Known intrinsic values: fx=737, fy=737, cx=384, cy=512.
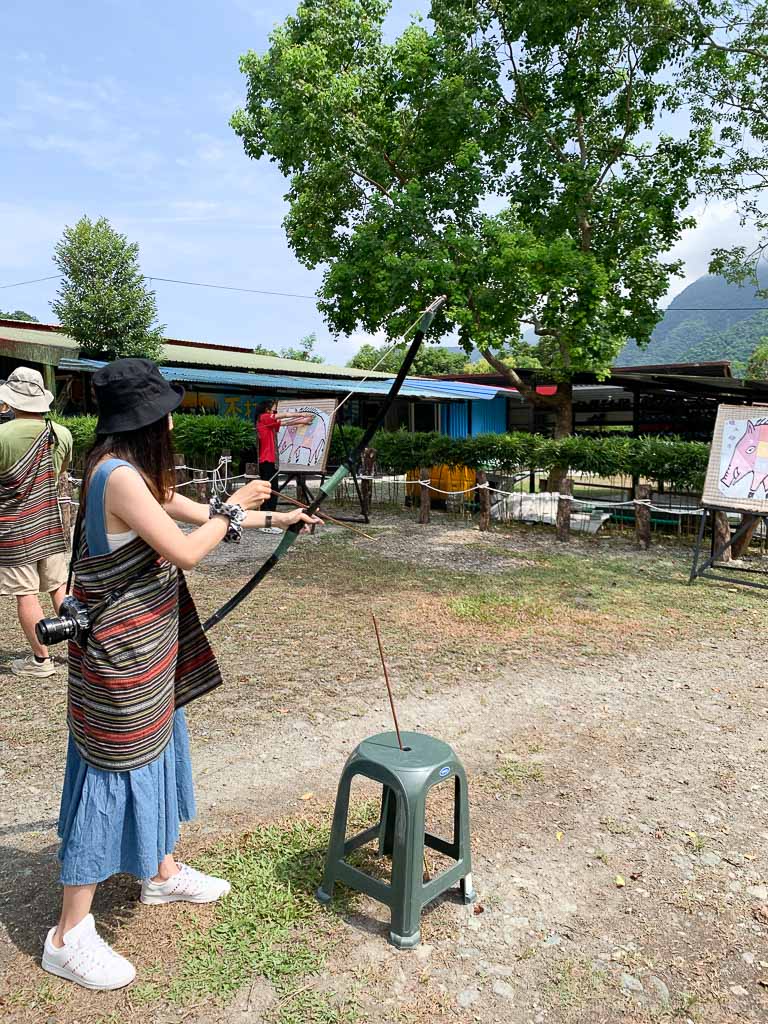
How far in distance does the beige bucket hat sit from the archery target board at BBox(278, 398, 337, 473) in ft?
22.8

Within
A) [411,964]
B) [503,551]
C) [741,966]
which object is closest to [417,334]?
[411,964]

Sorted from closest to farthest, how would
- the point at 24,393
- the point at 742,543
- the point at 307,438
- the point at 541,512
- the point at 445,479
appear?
1. the point at 24,393
2. the point at 742,543
3. the point at 541,512
4. the point at 307,438
5. the point at 445,479

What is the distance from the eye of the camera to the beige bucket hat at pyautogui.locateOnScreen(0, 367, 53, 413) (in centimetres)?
486

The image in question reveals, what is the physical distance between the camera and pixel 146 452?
237cm

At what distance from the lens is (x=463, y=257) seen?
34.7 feet

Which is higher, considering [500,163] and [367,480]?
[500,163]

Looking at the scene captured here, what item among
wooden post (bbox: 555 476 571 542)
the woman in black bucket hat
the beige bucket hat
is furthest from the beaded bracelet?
wooden post (bbox: 555 476 571 542)

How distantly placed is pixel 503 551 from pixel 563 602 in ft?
9.25

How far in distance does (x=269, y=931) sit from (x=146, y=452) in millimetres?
1809

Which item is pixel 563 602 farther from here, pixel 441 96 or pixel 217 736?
pixel 441 96

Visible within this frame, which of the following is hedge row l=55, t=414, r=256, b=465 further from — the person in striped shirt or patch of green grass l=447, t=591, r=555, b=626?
the person in striped shirt

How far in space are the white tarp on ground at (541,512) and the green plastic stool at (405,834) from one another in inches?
338

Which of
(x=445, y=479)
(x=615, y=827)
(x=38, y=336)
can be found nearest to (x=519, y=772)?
(x=615, y=827)

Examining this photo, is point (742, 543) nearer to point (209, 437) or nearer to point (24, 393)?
point (24, 393)
